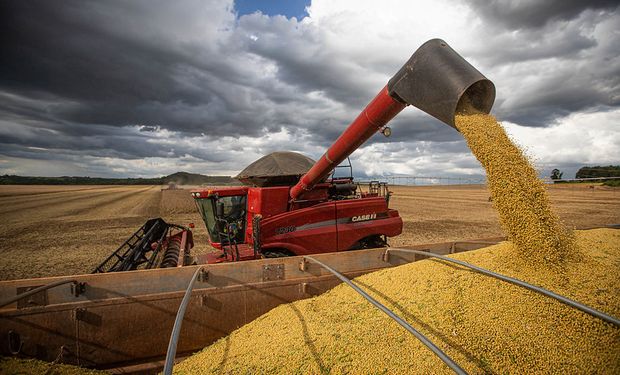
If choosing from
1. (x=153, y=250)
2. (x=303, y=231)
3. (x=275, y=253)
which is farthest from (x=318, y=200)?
(x=153, y=250)

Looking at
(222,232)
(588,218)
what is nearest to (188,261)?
(222,232)

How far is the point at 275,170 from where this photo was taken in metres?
5.84

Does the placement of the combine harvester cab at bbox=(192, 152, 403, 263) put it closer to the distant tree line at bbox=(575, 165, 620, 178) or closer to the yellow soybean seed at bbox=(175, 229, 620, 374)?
the yellow soybean seed at bbox=(175, 229, 620, 374)

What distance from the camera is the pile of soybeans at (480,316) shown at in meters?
2.30

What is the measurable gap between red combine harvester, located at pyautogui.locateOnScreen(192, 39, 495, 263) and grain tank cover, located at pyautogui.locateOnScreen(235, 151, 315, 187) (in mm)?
18

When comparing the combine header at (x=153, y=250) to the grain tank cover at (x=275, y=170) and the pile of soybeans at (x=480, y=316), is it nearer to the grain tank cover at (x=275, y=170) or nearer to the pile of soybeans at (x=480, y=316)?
the grain tank cover at (x=275, y=170)

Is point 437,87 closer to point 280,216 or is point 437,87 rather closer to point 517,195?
point 517,195

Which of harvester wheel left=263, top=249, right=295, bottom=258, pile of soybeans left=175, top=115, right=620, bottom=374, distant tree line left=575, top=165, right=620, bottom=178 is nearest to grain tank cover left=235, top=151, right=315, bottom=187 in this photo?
harvester wheel left=263, top=249, right=295, bottom=258

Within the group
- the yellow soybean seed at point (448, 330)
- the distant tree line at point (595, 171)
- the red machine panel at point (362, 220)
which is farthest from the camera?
the distant tree line at point (595, 171)

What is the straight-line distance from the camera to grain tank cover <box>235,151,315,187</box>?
5.78 m

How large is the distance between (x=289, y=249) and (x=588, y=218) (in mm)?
20455

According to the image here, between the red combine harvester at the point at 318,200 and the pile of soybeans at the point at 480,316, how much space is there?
71 cm

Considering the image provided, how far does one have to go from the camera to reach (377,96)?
3930mm

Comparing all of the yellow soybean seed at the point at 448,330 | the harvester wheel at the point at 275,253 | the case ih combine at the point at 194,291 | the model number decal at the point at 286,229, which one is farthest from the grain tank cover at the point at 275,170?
the yellow soybean seed at the point at 448,330
